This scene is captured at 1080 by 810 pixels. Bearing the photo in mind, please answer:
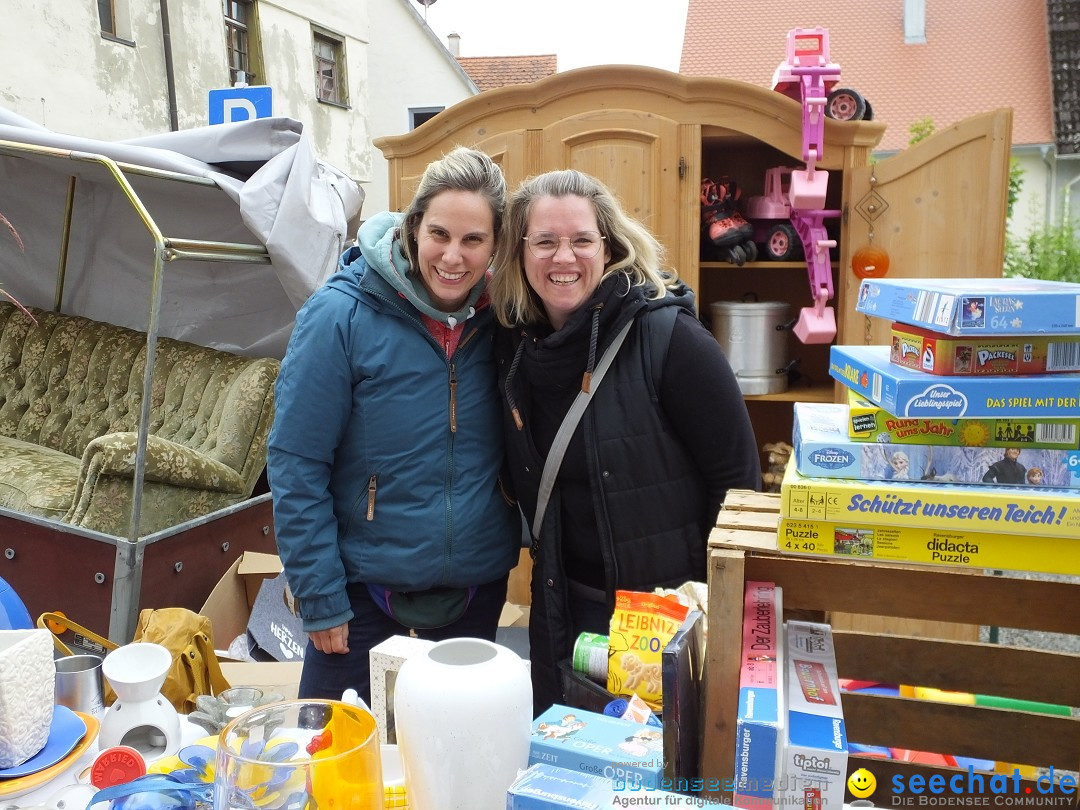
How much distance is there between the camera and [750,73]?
47.2ft

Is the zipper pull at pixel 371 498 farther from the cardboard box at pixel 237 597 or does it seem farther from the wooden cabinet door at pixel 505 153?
the wooden cabinet door at pixel 505 153

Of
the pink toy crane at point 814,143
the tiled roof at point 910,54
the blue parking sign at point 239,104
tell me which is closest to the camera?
the pink toy crane at point 814,143

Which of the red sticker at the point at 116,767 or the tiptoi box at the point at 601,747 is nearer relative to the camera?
the tiptoi box at the point at 601,747

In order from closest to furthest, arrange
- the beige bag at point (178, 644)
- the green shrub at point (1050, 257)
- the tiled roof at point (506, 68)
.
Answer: the beige bag at point (178, 644)
the green shrub at point (1050, 257)
the tiled roof at point (506, 68)

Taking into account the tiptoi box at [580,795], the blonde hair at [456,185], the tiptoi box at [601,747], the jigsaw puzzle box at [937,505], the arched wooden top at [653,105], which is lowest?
the tiptoi box at [601,747]

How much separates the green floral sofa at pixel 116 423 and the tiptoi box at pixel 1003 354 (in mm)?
3319

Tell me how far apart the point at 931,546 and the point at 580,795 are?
1.80 feet

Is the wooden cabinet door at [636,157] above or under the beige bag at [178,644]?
above

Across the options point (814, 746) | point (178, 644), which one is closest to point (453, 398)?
point (178, 644)

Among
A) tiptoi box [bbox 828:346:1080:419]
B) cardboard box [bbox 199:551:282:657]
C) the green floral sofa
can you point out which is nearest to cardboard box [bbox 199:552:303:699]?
cardboard box [bbox 199:551:282:657]

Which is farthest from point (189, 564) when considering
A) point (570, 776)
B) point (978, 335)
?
point (978, 335)

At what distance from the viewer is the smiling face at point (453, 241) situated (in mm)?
2006

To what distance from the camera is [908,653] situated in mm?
1524

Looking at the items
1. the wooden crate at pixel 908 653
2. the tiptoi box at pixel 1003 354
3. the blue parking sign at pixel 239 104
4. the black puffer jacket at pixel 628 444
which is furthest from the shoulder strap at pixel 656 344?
the blue parking sign at pixel 239 104
